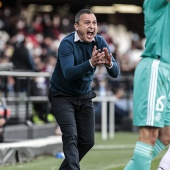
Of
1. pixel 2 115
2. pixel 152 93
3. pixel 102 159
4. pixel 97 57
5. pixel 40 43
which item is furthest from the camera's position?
pixel 40 43

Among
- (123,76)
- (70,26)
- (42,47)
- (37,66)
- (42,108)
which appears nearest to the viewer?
(42,108)

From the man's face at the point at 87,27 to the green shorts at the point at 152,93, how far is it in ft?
4.15

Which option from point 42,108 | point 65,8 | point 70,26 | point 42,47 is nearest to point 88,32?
point 42,108

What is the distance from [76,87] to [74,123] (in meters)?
0.43

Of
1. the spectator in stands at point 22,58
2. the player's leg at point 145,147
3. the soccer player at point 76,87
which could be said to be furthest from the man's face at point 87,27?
the spectator in stands at point 22,58

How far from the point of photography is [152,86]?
25.5 ft

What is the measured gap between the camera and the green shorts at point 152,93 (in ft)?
25.5

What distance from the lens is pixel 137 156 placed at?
7832mm

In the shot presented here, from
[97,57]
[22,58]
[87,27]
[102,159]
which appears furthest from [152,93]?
[22,58]

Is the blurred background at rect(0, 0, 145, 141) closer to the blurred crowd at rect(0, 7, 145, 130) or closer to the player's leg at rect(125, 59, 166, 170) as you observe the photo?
the blurred crowd at rect(0, 7, 145, 130)

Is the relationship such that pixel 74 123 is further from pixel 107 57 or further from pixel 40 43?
pixel 40 43

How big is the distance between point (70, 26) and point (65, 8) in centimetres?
304

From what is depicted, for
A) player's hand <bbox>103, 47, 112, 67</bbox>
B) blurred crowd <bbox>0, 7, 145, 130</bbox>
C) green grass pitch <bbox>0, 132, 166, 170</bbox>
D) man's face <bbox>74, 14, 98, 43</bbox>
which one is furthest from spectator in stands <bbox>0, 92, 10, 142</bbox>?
player's hand <bbox>103, 47, 112, 67</bbox>

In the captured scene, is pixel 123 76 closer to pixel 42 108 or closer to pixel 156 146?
pixel 42 108
